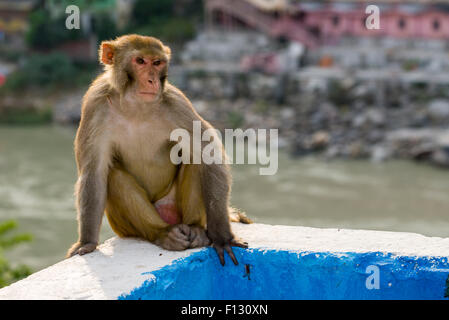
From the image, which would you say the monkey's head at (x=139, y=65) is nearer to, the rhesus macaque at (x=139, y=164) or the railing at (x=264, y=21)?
the rhesus macaque at (x=139, y=164)

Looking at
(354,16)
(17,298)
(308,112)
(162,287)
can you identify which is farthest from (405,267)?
(354,16)

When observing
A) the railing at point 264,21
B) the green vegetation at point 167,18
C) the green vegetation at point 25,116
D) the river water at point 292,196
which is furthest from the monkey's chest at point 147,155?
the green vegetation at point 167,18

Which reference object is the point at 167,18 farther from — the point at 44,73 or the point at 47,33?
the point at 44,73

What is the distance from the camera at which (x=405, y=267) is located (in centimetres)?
216

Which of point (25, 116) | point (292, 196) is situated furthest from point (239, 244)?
point (25, 116)

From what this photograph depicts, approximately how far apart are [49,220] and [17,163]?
483 centimetres

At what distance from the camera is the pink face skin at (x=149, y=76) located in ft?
7.71

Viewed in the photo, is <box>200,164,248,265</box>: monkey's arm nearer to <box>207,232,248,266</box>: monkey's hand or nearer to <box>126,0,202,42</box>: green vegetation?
<box>207,232,248,266</box>: monkey's hand

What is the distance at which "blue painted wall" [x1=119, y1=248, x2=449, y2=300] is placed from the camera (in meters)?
2.14

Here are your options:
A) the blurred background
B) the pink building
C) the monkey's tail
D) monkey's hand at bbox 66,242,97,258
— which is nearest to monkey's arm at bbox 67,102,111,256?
monkey's hand at bbox 66,242,97,258

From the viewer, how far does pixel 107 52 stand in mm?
2473

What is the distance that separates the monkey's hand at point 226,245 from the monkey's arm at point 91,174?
42 centimetres

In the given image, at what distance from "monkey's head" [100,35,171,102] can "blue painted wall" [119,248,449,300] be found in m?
0.59
